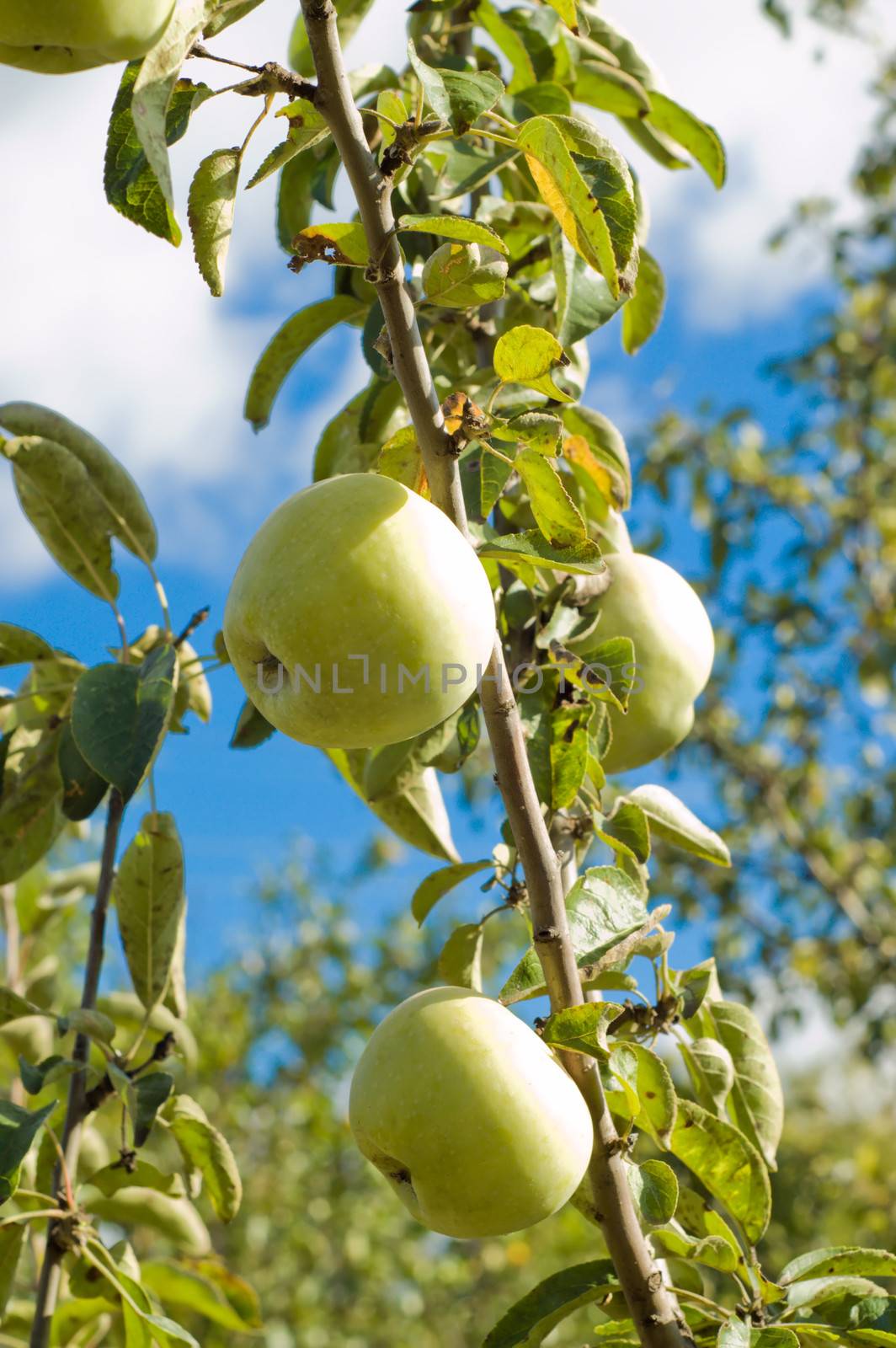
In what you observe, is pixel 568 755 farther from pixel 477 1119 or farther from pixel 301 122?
pixel 301 122

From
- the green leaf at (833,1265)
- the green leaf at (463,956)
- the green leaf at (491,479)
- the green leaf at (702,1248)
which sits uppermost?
the green leaf at (491,479)

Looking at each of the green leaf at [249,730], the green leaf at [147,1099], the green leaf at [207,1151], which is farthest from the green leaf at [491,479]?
the green leaf at [207,1151]

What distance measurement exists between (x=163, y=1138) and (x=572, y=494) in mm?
4740

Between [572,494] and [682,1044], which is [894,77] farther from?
[682,1044]

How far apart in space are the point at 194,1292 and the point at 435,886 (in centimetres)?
72

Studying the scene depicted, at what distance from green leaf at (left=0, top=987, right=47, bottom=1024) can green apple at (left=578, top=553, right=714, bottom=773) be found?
2.36ft

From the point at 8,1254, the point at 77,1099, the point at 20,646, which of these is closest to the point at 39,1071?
the point at 77,1099

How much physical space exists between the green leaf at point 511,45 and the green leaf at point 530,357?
2.01 ft

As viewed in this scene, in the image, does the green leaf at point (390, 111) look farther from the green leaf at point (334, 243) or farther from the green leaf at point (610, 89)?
the green leaf at point (610, 89)

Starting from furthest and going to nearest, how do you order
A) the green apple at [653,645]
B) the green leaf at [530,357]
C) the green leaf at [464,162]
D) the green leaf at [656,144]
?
the green leaf at [656,144] < the green apple at [653,645] < the green leaf at [464,162] < the green leaf at [530,357]

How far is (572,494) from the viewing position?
139 centimetres

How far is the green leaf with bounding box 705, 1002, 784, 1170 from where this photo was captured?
4.10ft

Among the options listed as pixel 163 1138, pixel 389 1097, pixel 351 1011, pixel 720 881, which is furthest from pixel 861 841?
pixel 389 1097

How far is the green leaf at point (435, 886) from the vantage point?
48.6 inches
